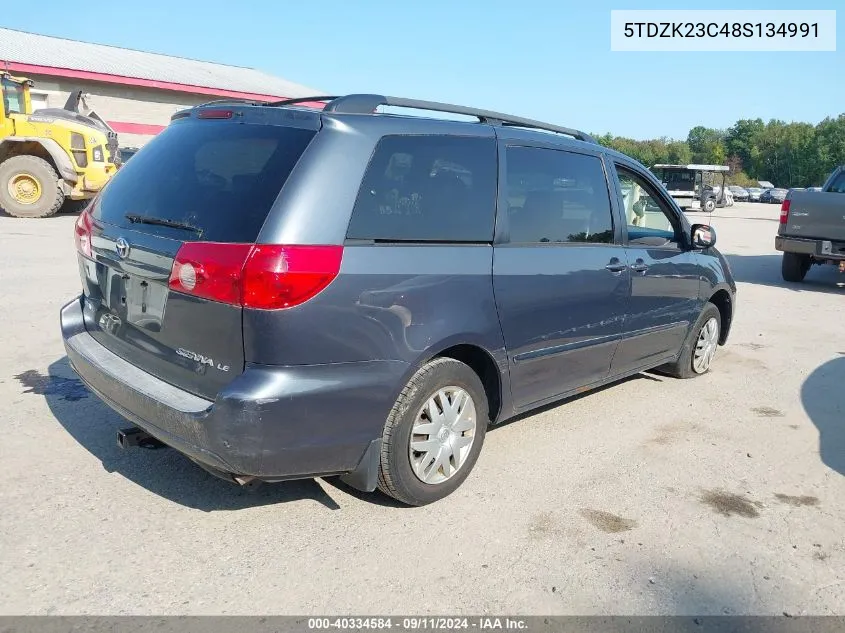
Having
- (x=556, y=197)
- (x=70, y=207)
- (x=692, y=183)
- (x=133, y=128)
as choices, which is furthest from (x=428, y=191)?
(x=692, y=183)

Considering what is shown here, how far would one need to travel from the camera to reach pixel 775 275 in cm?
1251

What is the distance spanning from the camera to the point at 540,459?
401 cm

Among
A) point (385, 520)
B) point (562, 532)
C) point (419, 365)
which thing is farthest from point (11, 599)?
point (562, 532)

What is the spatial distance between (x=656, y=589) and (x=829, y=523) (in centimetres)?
122

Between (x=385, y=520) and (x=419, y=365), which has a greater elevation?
(x=419, y=365)

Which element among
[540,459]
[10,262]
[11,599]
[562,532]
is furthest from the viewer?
[10,262]

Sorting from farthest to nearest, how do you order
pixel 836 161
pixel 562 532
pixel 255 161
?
1. pixel 836 161
2. pixel 562 532
3. pixel 255 161

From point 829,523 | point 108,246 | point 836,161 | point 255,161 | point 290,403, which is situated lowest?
point 829,523

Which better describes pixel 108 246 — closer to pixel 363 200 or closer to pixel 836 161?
pixel 363 200

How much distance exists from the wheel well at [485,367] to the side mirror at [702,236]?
2.52 metres

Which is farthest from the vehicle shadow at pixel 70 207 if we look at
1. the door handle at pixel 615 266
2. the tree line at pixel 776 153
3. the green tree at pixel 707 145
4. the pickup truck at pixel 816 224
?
the green tree at pixel 707 145

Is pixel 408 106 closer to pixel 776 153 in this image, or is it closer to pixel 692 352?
pixel 692 352

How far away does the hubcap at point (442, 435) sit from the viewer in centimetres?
327

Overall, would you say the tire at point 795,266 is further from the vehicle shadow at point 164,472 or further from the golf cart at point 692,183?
the golf cart at point 692,183
